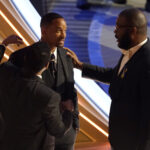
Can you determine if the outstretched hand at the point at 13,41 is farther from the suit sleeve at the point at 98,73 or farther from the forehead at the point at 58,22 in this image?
the suit sleeve at the point at 98,73

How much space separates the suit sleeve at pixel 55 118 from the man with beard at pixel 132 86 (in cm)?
38

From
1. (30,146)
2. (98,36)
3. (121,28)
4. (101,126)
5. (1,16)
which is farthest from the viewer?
(98,36)

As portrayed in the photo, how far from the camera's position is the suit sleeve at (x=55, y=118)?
160 centimetres

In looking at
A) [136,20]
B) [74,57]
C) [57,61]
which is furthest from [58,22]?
[136,20]

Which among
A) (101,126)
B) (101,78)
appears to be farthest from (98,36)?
(101,78)

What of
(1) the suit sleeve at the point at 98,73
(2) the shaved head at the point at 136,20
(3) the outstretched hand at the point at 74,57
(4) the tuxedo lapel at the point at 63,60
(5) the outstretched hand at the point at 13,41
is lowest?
(1) the suit sleeve at the point at 98,73

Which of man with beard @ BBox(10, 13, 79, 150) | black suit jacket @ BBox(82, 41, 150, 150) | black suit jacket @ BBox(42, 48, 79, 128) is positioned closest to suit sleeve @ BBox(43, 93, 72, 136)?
man with beard @ BBox(10, 13, 79, 150)

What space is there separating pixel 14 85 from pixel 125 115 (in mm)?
758

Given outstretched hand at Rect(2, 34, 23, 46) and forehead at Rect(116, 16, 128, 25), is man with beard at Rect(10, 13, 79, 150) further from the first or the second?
→ forehead at Rect(116, 16, 128, 25)

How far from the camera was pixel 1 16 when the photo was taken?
2.22 m

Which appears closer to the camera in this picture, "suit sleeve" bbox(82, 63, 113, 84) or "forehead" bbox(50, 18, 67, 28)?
"forehead" bbox(50, 18, 67, 28)

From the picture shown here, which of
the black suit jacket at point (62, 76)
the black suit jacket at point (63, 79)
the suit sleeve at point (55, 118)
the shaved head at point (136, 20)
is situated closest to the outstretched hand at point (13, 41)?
the black suit jacket at point (62, 76)

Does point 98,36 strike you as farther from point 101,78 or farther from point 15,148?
point 15,148

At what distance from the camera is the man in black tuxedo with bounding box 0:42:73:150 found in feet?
5.20
